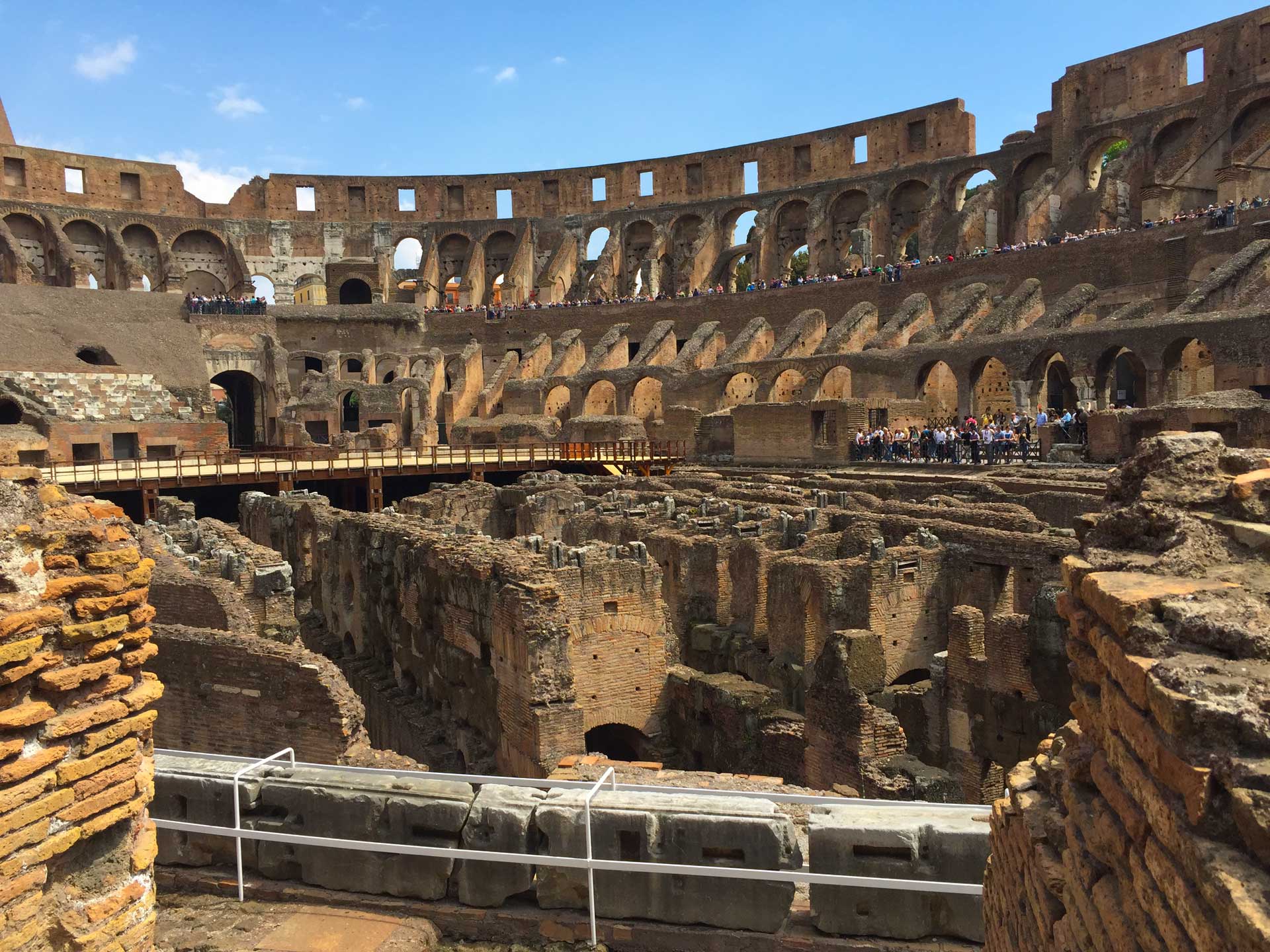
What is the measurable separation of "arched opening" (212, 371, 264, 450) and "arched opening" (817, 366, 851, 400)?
24.2 meters

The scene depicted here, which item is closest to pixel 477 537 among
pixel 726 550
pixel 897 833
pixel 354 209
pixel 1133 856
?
pixel 726 550

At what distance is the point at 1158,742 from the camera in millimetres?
2531

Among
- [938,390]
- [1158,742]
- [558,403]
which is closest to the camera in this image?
[1158,742]

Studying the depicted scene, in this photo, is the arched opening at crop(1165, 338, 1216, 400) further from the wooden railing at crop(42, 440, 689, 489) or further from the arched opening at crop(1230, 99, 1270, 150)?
the wooden railing at crop(42, 440, 689, 489)

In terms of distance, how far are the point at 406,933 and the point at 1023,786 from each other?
3048mm

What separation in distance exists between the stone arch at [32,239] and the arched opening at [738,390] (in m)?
34.4

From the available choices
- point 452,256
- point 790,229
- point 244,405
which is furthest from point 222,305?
point 790,229

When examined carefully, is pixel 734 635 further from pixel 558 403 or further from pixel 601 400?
pixel 558 403

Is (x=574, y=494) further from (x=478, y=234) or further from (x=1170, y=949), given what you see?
(x=478, y=234)

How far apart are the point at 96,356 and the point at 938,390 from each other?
31751 millimetres

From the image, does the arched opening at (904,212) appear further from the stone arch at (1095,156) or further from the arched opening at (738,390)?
the arched opening at (738,390)

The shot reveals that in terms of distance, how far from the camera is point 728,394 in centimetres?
3747

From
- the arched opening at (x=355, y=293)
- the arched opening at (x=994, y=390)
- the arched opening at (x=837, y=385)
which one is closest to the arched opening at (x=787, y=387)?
the arched opening at (x=837, y=385)

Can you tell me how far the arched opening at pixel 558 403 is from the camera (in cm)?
4272
